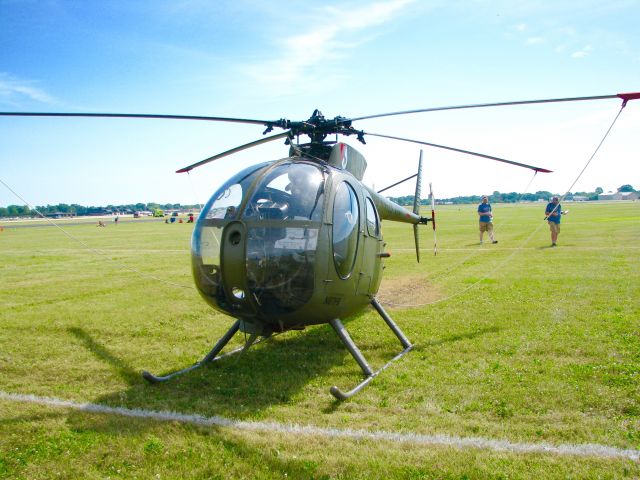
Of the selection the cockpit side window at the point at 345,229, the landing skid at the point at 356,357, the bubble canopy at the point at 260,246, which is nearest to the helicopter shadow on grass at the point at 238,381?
the landing skid at the point at 356,357

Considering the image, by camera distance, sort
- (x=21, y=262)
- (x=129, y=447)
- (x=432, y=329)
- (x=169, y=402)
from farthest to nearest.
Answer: (x=21, y=262), (x=432, y=329), (x=169, y=402), (x=129, y=447)

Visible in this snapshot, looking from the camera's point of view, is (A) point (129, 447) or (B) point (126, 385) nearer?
(A) point (129, 447)

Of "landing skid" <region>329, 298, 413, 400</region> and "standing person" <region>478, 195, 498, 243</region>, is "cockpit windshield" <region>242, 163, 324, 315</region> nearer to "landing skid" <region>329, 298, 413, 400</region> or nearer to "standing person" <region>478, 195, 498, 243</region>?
"landing skid" <region>329, 298, 413, 400</region>

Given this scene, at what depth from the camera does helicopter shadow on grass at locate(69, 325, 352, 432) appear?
5.27 meters

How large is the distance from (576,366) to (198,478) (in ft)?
15.9

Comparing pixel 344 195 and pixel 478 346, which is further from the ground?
pixel 344 195

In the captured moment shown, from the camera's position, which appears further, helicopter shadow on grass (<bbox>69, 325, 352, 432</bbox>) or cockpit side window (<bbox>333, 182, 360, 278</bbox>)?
cockpit side window (<bbox>333, 182, 360, 278</bbox>)

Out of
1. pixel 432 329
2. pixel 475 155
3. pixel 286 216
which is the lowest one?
pixel 432 329

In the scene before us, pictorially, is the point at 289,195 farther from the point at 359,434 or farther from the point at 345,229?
the point at 359,434

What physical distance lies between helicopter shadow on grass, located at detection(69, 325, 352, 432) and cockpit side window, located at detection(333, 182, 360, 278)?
148cm

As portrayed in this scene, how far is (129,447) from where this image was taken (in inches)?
168

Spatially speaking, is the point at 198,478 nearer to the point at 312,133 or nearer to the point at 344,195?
the point at 344,195

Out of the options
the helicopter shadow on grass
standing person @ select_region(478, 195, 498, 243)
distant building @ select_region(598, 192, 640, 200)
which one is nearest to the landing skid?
the helicopter shadow on grass

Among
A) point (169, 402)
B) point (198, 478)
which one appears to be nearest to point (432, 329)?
point (169, 402)
